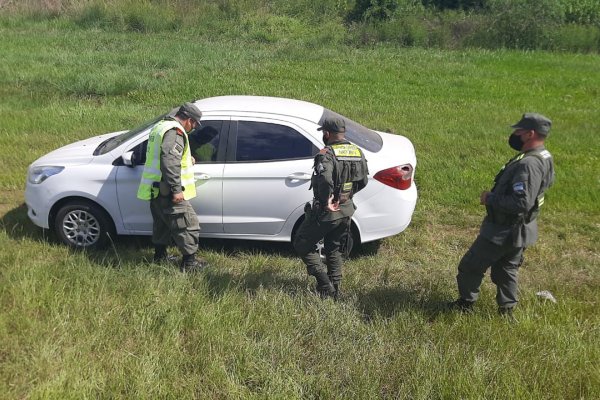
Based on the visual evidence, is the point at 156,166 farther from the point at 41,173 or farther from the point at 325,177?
the point at 325,177

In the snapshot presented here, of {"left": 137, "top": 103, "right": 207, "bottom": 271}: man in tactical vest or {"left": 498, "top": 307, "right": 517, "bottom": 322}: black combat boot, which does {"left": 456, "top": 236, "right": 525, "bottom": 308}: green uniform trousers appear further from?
{"left": 137, "top": 103, "right": 207, "bottom": 271}: man in tactical vest

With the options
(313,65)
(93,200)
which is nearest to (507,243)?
(93,200)

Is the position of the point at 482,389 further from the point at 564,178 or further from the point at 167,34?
the point at 167,34

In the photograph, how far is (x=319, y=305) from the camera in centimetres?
477

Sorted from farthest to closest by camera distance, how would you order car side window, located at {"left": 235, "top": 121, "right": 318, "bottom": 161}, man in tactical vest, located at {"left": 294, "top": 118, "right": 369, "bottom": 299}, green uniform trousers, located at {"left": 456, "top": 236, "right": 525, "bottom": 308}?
car side window, located at {"left": 235, "top": 121, "right": 318, "bottom": 161}, man in tactical vest, located at {"left": 294, "top": 118, "right": 369, "bottom": 299}, green uniform trousers, located at {"left": 456, "top": 236, "right": 525, "bottom": 308}

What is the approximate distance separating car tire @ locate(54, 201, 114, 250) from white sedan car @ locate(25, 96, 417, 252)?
1 cm

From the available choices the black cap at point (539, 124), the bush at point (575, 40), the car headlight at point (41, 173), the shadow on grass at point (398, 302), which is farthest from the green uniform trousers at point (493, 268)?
the bush at point (575, 40)

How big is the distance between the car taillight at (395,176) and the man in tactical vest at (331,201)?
3.08 ft

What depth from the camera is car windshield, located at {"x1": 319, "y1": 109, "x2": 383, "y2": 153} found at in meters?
6.15

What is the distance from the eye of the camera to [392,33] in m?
19.2

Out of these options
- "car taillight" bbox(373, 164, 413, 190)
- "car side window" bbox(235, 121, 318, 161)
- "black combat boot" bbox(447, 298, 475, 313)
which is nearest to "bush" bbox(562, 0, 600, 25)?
"car taillight" bbox(373, 164, 413, 190)

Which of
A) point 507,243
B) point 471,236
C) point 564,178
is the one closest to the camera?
point 507,243

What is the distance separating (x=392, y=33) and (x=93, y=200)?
49.8 ft

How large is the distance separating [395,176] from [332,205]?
1.34 m
